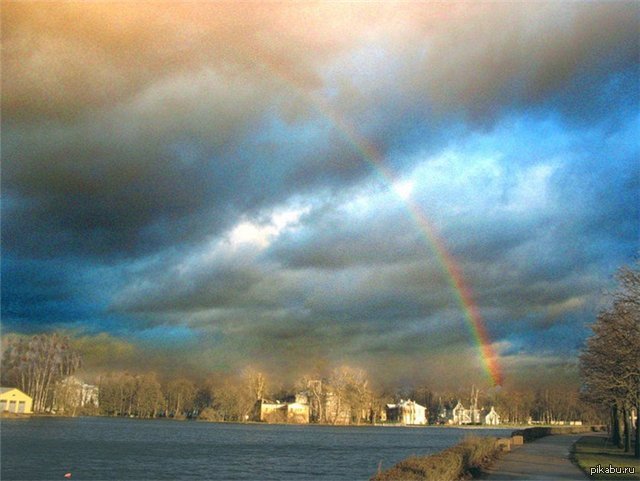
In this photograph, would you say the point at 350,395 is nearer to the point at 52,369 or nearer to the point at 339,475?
the point at 52,369

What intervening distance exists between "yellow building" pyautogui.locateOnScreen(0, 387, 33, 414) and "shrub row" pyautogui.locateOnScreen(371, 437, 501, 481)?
150364 millimetres

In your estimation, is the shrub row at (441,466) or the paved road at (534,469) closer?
the shrub row at (441,466)

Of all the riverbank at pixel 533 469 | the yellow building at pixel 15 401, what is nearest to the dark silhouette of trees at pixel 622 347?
the riverbank at pixel 533 469

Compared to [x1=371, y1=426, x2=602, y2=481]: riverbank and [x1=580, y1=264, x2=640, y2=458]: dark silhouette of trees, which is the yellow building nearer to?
[x1=371, y1=426, x2=602, y2=481]: riverbank

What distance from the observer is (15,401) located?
531ft

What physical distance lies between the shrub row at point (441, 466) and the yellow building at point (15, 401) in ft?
493

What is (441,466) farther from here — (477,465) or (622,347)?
(622,347)

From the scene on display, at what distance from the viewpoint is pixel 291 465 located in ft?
196

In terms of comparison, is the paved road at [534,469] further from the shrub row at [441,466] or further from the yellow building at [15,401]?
the yellow building at [15,401]

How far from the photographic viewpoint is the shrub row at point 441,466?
86.4 feet

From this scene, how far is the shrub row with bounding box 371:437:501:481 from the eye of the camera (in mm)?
26344

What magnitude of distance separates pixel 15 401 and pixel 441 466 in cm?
16100

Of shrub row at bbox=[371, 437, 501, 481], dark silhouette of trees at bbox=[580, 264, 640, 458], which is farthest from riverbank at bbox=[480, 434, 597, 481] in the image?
dark silhouette of trees at bbox=[580, 264, 640, 458]

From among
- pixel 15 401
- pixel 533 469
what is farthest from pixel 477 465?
pixel 15 401
